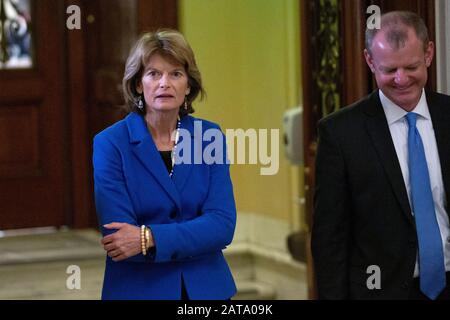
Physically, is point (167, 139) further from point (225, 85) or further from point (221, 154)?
point (225, 85)

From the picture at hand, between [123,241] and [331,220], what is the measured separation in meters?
0.52

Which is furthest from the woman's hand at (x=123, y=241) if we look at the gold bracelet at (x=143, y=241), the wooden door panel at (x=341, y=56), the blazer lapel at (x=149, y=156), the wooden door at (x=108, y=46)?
the wooden door at (x=108, y=46)

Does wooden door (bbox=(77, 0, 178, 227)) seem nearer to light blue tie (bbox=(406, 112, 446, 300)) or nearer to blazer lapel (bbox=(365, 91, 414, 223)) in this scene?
blazer lapel (bbox=(365, 91, 414, 223))

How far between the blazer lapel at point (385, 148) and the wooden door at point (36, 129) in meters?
3.69

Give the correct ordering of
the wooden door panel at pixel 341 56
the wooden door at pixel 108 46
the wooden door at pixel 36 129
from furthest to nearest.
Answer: the wooden door at pixel 36 129, the wooden door at pixel 108 46, the wooden door panel at pixel 341 56

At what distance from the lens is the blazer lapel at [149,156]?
8.59ft

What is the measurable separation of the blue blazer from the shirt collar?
0.48m

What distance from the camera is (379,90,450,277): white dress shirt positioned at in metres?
2.67

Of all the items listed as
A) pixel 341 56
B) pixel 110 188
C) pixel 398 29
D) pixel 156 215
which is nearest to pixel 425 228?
pixel 398 29

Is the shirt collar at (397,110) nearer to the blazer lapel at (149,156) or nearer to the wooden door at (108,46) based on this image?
the blazer lapel at (149,156)

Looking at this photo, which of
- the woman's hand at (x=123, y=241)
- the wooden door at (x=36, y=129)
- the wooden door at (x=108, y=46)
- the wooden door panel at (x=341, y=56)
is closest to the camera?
the woman's hand at (x=123, y=241)

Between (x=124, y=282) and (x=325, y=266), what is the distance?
1.64 feet

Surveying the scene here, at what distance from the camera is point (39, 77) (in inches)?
242

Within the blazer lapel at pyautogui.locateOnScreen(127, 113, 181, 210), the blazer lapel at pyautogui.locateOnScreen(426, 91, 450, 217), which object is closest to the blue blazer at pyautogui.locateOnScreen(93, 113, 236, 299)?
the blazer lapel at pyautogui.locateOnScreen(127, 113, 181, 210)
